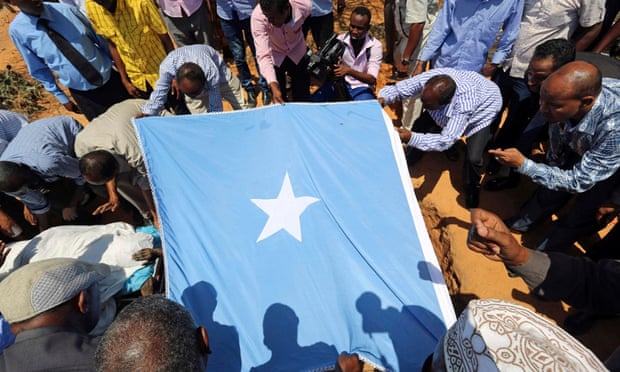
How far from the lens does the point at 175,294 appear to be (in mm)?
2281

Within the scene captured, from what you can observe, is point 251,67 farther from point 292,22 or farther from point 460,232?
point 460,232

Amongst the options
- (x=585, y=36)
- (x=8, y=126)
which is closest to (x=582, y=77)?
(x=585, y=36)

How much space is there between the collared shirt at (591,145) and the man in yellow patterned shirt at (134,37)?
13.4 feet

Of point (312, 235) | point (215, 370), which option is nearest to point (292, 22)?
point (312, 235)

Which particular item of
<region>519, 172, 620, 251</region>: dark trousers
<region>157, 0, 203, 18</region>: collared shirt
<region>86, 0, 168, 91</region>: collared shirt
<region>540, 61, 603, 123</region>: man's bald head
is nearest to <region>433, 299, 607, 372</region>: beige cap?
<region>540, 61, 603, 123</region>: man's bald head

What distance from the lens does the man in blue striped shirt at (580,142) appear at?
7.07 feet

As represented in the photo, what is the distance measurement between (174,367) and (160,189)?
1.71 m

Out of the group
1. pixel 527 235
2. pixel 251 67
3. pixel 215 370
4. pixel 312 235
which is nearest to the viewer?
pixel 215 370

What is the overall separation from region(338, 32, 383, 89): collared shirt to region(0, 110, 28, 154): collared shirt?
3.71 metres

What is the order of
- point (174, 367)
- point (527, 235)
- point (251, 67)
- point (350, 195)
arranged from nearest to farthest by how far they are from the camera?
point (174, 367) < point (350, 195) < point (527, 235) < point (251, 67)

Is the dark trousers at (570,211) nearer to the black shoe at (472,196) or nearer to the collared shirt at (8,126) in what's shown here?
the black shoe at (472,196)

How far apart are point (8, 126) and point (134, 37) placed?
1607 millimetres

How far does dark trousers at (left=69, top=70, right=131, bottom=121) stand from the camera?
3926 mm

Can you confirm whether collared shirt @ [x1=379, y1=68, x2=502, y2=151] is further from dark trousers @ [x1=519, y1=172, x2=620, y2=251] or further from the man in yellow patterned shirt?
the man in yellow patterned shirt
